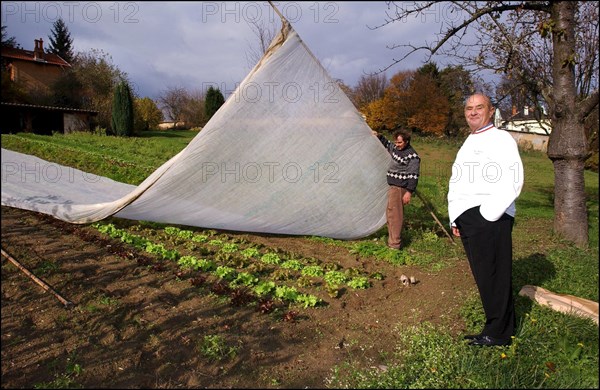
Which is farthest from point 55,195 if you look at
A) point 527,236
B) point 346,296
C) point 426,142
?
point 426,142

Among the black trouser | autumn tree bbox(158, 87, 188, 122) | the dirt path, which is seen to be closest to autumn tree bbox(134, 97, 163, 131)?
autumn tree bbox(158, 87, 188, 122)

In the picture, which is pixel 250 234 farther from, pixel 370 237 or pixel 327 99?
pixel 327 99

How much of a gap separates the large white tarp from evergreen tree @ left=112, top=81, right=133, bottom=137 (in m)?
16.9

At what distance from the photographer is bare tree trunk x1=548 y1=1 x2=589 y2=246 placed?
598 cm

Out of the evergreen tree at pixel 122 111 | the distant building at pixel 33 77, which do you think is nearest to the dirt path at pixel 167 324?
the distant building at pixel 33 77

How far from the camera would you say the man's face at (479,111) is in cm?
337

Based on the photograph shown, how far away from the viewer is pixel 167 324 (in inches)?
139

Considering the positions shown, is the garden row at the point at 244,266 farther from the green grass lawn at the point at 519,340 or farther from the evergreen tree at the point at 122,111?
the evergreen tree at the point at 122,111

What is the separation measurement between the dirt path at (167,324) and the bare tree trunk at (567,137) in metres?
2.18

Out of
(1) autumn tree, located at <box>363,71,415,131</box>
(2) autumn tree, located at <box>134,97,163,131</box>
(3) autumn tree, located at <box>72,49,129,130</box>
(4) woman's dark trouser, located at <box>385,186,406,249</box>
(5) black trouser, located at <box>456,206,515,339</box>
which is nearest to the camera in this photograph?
(5) black trouser, located at <box>456,206,515,339</box>

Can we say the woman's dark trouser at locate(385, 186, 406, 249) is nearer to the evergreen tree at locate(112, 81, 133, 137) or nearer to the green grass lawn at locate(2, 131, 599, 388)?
the green grass lawn at locate(2, 131, 599, 388)

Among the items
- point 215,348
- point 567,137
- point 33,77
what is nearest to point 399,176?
point 567,137

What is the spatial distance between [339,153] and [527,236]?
355cm

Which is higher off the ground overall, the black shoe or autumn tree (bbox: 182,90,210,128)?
autumn tree (bbox: 182,90,210,128)
